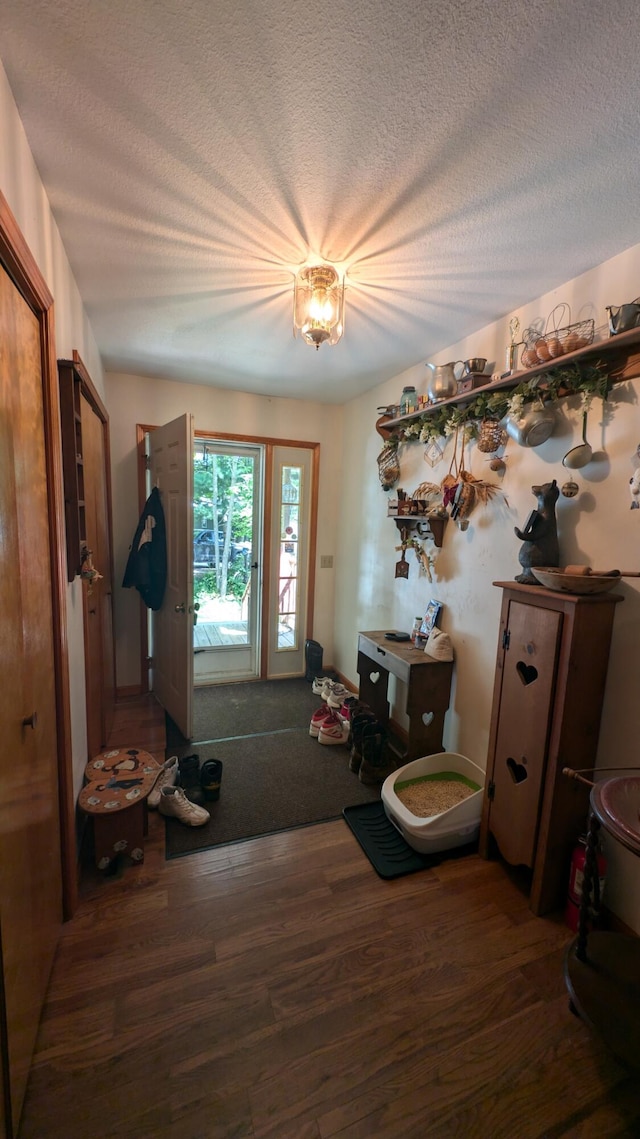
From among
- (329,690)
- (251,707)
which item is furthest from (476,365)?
(251,707)

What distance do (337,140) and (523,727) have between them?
2.05 m

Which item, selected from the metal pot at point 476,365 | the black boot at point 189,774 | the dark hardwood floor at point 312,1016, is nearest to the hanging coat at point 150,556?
the black boot at point 189,774

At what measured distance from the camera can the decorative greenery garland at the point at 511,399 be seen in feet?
5.26

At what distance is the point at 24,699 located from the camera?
1128mm

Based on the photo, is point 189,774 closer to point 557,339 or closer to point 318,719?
point 318,719

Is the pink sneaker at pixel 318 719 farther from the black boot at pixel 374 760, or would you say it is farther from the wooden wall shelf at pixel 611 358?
the wooden wall shelf at pixel 611 358

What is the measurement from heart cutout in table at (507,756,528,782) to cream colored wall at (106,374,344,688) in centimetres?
250

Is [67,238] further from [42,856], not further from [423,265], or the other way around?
[42,856]

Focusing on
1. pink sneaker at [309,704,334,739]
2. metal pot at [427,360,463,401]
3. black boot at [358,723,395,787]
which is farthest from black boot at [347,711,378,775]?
metal pot at [427,360,463,401]

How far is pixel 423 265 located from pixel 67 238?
4.54 feet

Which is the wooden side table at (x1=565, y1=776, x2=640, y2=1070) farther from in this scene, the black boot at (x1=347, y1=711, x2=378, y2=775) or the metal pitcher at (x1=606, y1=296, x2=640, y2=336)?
the metal pitcher at (x1=606, y1=296, x2=640, y2=336)

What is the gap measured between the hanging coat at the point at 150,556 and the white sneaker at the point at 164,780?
121 cm

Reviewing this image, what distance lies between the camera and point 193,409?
A: 3.42 metres

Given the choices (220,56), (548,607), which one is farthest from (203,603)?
(220,56)
